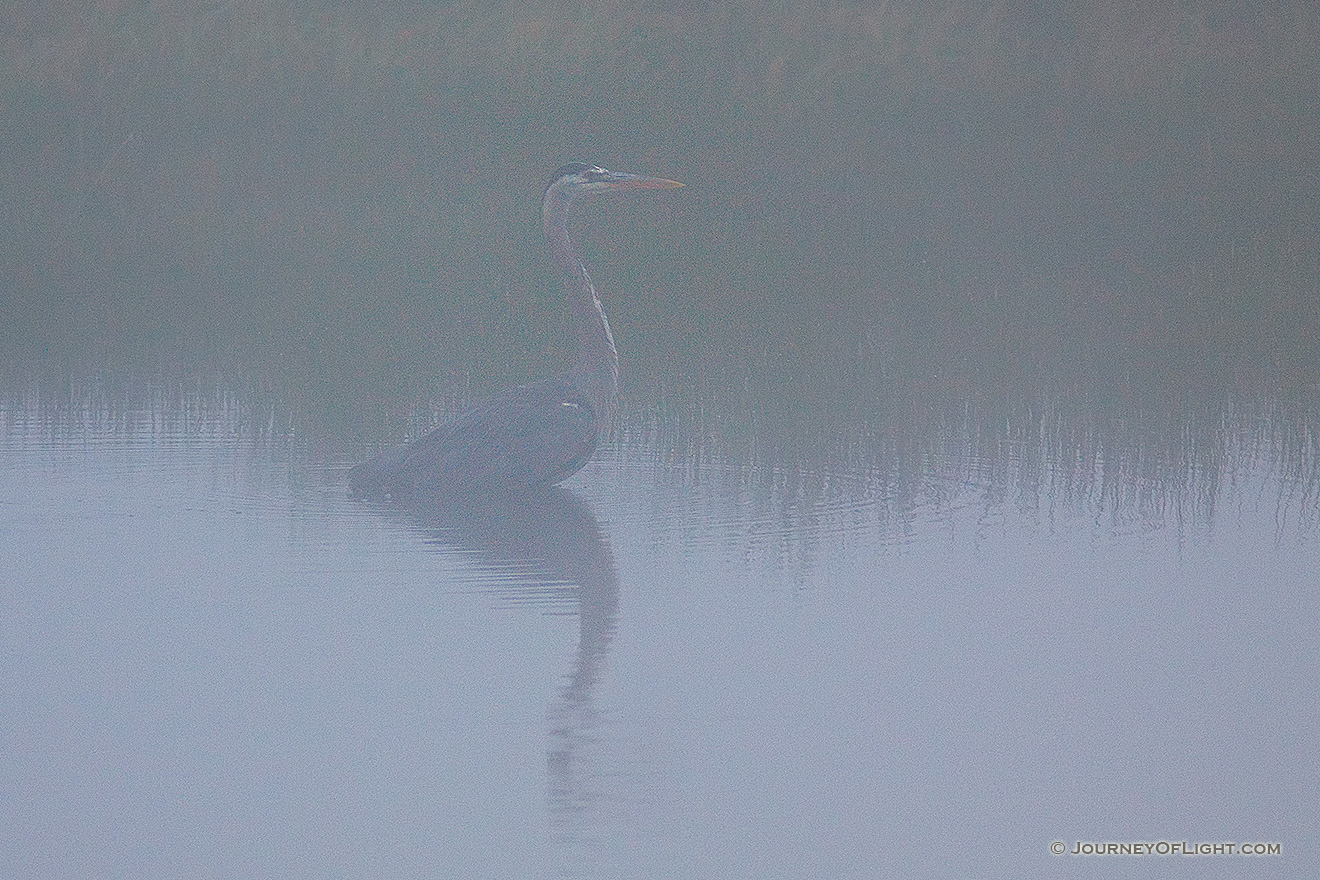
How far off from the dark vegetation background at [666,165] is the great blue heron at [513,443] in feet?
11.2

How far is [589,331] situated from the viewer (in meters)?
6.48

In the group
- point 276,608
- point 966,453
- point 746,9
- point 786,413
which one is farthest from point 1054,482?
point 746,9

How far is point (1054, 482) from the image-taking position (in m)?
6.34

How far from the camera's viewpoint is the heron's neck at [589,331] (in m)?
6.42

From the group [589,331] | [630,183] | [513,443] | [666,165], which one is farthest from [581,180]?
[666,165]

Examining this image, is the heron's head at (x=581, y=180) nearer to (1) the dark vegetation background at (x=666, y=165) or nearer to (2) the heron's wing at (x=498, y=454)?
(2) the heron's wing at (x=498, y=454)

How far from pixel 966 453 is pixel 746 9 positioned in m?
6.41

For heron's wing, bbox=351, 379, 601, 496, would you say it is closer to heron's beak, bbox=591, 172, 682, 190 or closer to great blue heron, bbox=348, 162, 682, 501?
great blue heron, bbox=348, 162, 682, 501

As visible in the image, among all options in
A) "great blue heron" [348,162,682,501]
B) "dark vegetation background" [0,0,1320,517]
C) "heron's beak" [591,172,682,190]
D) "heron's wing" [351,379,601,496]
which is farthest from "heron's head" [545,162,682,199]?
"dark vegetation background" [0,0,1320,517]

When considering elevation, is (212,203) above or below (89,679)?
above

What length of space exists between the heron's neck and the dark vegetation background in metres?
3.10

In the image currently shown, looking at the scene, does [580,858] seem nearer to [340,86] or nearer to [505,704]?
[505,704]

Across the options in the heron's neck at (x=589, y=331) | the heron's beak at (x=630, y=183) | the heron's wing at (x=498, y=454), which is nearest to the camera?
the heron's wing at (x=498, y=454)

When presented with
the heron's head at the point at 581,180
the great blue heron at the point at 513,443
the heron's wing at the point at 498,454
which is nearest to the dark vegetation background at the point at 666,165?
the heron's head at the point at 581,180
